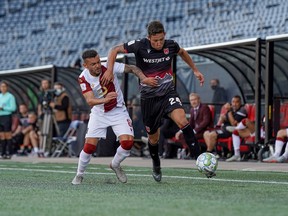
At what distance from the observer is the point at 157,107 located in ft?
37.3

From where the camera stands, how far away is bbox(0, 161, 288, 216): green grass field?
7.06 metres

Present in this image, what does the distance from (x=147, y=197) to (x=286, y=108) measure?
Result: 10.8 m

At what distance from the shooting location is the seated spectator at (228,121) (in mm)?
19578

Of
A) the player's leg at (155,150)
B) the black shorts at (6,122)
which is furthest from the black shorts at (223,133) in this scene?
the player's leg at (155,150)

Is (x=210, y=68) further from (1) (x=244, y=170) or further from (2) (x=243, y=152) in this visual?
(1) (x=244, y=170)

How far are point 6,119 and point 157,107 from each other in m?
11.4

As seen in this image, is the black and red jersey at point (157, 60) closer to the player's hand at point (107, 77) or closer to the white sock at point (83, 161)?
the player's hand at point (107, 77)

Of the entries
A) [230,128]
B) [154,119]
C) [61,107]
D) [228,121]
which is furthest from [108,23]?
[154,119]

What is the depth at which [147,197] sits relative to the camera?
27.8 ft

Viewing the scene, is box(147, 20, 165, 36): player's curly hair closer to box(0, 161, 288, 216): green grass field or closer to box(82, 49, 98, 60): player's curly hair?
box(82, 49, 98, 60): player's curly hair

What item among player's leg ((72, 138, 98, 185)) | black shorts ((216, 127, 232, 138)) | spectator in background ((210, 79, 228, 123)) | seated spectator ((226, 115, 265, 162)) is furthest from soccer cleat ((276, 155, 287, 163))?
player's leg ((72, 138, 98, 185))

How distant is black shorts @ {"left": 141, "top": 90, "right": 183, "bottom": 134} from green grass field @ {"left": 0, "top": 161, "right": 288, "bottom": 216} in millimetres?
742

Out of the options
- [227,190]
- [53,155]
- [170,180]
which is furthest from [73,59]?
[227,190]

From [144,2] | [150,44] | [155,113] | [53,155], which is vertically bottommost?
[53,155]
